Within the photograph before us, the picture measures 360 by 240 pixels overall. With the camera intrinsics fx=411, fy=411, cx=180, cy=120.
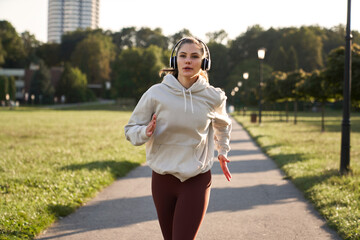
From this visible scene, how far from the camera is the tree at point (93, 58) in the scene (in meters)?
97.9

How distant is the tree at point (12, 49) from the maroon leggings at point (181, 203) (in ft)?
323

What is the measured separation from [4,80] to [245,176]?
76.3 meters

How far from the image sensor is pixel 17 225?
4746mm

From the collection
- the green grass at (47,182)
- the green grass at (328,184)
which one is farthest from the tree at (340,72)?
the green grass at (47,182)

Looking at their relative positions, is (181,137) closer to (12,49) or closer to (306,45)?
(306,45)

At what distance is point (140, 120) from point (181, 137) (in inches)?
13.5

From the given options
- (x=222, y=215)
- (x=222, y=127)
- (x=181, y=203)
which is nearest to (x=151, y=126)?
(x=181, y=203)

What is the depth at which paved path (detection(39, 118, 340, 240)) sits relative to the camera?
4.85 m

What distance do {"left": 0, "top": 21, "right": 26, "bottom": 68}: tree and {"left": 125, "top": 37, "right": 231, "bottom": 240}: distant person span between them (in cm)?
9836

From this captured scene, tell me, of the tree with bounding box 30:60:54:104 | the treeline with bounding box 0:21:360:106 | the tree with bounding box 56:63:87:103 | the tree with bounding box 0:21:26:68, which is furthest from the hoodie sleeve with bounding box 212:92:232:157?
the tree with bounding box 0:21:26:68

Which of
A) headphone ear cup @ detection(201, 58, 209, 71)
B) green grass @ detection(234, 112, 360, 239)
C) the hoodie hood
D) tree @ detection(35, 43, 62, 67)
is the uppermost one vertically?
tree @ detection(35, 43, 62, 67)

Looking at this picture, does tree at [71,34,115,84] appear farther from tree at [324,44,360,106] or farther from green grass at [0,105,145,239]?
green grass at [0,105,145,239]

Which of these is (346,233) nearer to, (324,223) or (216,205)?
(324,223)

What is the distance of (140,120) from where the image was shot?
307cm
